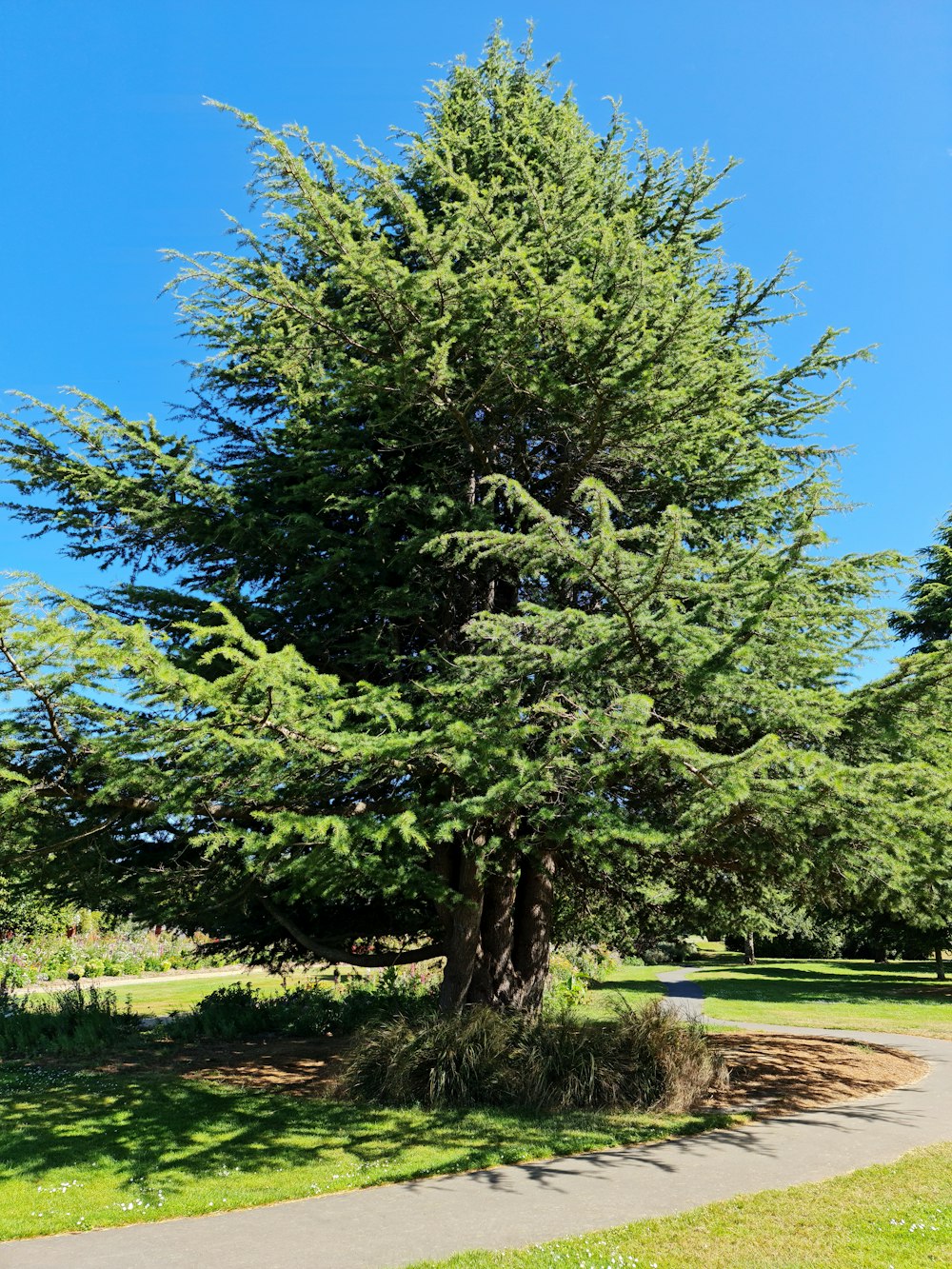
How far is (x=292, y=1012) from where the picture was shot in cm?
1463

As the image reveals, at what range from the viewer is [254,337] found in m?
10.5

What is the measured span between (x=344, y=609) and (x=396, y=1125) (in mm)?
5682

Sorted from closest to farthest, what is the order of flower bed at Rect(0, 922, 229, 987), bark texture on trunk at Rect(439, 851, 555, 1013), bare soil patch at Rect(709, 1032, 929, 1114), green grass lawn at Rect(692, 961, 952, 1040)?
bare soil patch at Rect(709, 1032, 929, 1114), bark texture on trunk at Rect(439, 851, 555, 1013), green grass lawn at Rect(692, 961, 952, 1040), flower bed at Rect(0, 922, 229, 987)

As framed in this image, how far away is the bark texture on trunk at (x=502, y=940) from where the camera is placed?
10.4 meters

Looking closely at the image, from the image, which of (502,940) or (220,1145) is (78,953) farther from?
(220,1145)

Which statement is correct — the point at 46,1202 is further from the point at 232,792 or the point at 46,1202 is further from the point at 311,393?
the point at 311,393

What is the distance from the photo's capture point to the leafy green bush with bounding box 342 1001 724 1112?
8.59 m

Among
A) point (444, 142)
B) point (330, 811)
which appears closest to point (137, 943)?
point (330, 811)

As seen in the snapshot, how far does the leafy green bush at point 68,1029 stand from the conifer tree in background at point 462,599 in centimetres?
262

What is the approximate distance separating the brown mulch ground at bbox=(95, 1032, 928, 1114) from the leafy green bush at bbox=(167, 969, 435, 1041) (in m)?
0.57

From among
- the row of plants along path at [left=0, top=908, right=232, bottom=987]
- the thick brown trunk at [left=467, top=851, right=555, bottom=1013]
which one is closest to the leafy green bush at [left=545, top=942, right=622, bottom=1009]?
the thick brown trunk at [left=467, top=851, right=555, bottom=1013]

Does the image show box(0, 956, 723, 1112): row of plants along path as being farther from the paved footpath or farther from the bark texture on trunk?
the paved footpath

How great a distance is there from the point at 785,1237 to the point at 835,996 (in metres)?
19.0

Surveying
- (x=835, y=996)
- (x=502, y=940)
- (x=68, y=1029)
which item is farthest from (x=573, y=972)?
(x=68, y=1029)
